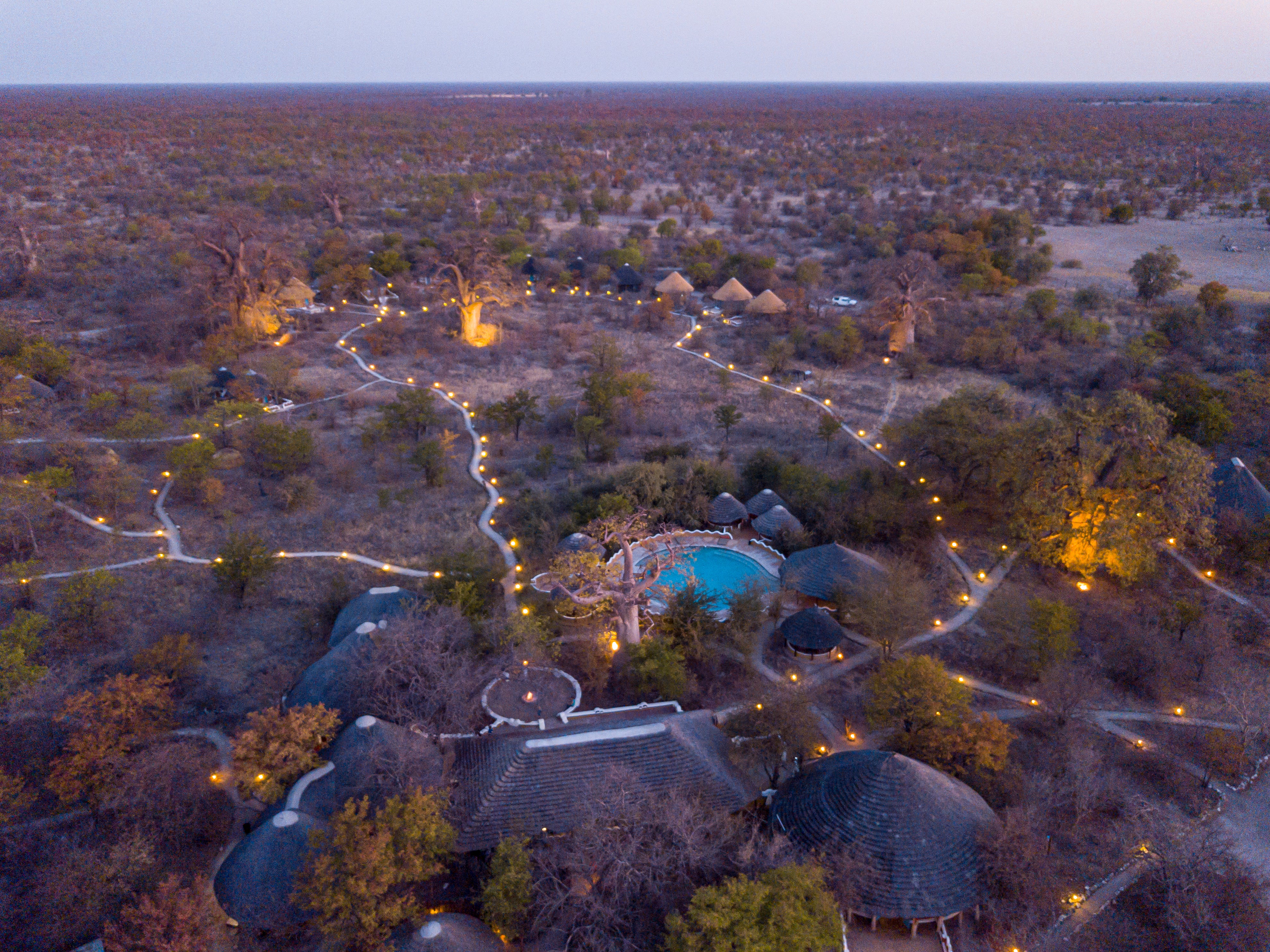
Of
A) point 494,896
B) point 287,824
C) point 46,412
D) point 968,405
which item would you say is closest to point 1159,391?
point 968,405

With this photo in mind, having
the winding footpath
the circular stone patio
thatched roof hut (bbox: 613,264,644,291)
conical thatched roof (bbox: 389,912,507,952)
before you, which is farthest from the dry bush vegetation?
conical thatched roof (bbox: 389,912,507,952)

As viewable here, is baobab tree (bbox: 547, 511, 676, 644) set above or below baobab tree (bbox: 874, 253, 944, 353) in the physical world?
below

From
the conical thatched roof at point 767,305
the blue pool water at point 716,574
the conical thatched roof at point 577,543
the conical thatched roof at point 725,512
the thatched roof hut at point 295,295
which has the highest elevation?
the thatched roof hut at point 295,295

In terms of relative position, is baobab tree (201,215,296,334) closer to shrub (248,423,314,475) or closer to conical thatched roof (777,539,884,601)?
shrub (248,423,314,475)

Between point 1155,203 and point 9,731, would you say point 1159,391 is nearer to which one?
point 9,731

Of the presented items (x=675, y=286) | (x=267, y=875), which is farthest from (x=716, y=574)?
(x=675, y=286)

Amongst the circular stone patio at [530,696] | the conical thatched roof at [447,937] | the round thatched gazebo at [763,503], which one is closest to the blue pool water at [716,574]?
the round thatched gazebo at [763,503]

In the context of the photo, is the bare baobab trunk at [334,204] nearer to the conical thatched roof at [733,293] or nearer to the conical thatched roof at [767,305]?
the conical thatched roof at [733,293]
